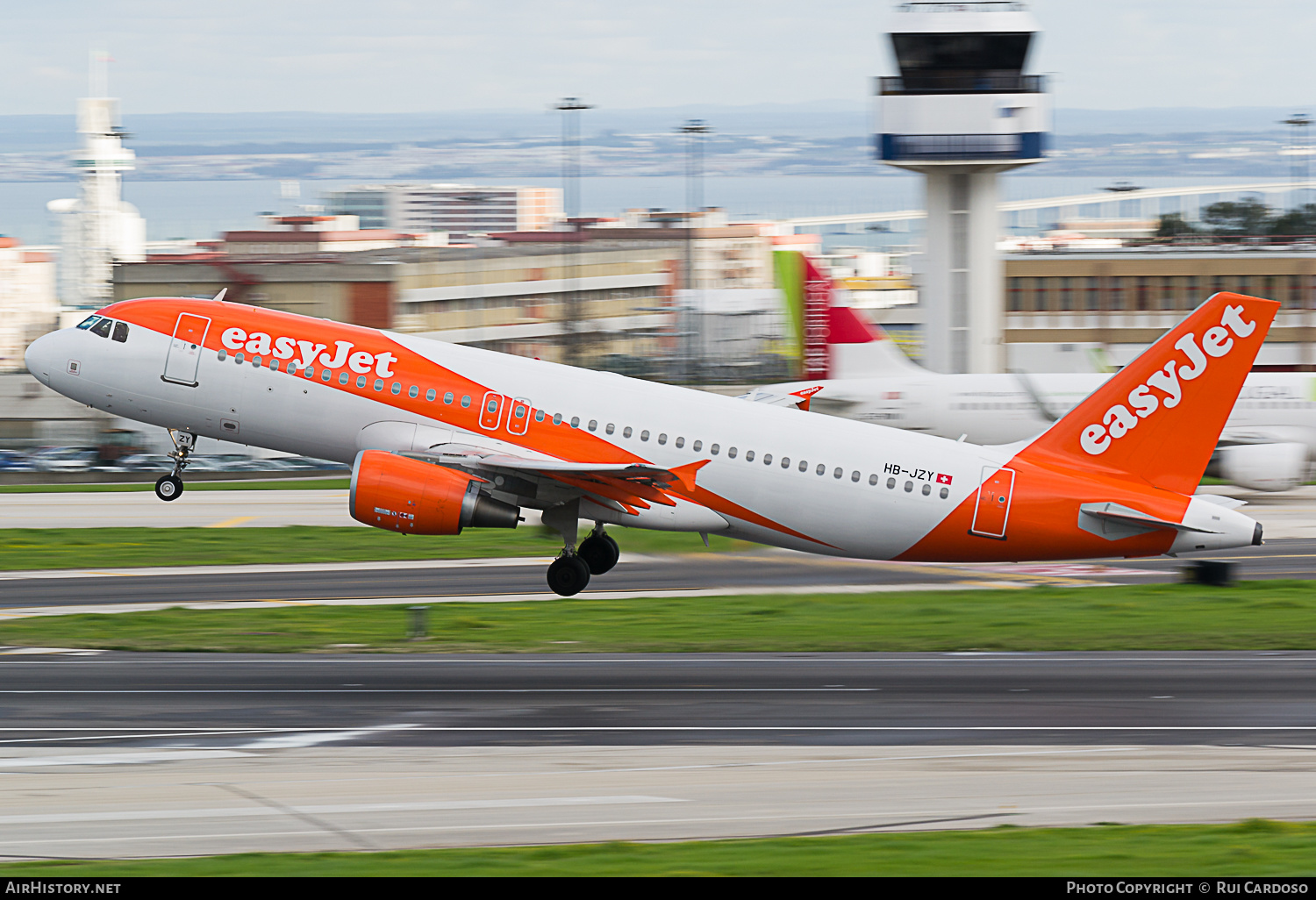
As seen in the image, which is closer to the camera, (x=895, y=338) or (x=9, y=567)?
(x=9, y=567)

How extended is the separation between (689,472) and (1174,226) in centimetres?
12604

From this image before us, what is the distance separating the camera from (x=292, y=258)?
421 ft

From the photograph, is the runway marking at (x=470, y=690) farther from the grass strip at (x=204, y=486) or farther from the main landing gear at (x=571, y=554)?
the grass strip at (x=204, y=486)

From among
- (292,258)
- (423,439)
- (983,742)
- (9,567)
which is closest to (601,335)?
(292,258)

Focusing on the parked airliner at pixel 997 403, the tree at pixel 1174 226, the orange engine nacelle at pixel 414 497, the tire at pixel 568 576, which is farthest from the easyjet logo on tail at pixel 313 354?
the tree at pixel 1174 226

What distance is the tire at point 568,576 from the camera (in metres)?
33.1

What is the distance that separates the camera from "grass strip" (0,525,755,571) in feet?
144

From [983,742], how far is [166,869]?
12.3m

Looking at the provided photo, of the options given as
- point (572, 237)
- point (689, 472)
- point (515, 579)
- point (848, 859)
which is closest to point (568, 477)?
point (689, 472)

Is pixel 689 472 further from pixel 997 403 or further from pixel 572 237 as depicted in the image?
pixel 572 237

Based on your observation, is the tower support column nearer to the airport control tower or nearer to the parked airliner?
the airport control tower

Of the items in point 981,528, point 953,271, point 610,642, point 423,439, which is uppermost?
point 953,271

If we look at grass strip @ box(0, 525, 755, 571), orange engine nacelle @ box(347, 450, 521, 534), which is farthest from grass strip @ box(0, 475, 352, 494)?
orange engine nacelle @ box(347, 450, 521, 534)
